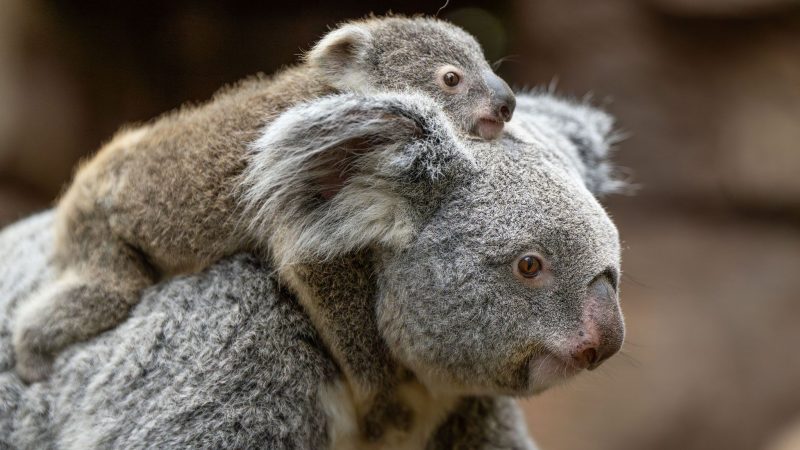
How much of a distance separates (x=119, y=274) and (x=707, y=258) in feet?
15.6

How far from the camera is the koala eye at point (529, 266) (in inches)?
80.2

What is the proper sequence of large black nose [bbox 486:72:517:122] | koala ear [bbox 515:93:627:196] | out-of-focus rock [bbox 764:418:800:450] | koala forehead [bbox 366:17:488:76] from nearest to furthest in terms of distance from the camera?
large black nose [bbox 486:72:517:122]
koala forehead [bbox 366:17:488:76]
koala ear [bbox 515:93:627:196]
out-of-focus rock [bbox 764:418:800:450]

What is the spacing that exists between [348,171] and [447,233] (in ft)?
1.00

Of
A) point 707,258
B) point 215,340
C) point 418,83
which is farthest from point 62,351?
point 707,258

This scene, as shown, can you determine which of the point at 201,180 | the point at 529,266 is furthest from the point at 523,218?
the point at 201,180

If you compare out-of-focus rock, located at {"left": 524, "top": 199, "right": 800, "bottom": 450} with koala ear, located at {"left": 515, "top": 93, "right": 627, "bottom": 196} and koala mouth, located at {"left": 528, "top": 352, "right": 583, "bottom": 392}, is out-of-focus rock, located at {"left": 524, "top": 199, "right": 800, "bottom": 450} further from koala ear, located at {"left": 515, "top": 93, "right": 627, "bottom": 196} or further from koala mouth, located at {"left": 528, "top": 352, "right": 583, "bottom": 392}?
koala mouth, located at {"left": 528, "top": 352, "right": 583, "bottom": 392}

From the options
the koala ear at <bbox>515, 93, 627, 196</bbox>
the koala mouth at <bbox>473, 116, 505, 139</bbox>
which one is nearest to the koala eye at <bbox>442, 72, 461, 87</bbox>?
the koala mouth at <bbox>473, 116, 505, 139</bbox>

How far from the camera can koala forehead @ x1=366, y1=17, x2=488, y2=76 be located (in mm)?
2334

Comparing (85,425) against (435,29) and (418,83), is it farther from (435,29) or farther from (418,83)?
(435,29)

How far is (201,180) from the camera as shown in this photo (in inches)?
88.7

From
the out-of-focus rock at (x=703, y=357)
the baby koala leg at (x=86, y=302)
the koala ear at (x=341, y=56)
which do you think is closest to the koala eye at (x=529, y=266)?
the koala ear at (x=341, y=56)

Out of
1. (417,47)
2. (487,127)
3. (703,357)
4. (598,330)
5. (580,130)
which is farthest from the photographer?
(703,357)

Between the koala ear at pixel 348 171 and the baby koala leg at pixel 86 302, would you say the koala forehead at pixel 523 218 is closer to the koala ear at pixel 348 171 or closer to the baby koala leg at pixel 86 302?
the koala ear at pixel 348 171

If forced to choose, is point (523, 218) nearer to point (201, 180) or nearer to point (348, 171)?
point (348, 171)
